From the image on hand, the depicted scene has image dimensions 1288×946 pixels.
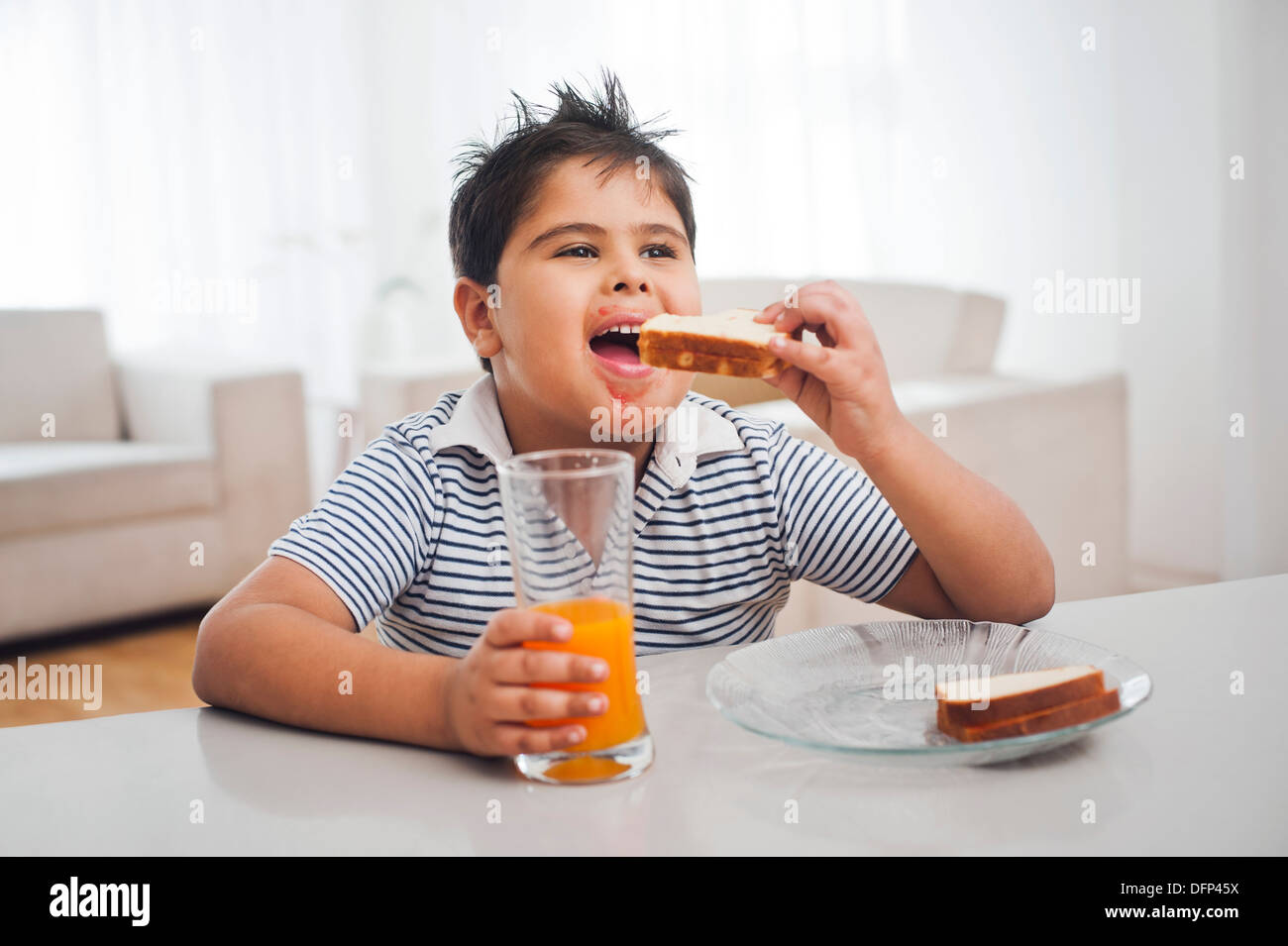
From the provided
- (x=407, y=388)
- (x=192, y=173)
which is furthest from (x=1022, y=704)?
(x=192, y=173)

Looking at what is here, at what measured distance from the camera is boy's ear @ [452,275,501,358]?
1187 millimetres

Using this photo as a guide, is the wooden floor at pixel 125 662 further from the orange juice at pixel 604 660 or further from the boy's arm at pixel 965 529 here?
the orange juice at pixel 604 660

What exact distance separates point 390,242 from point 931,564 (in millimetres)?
4089

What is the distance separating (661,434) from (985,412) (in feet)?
4.53

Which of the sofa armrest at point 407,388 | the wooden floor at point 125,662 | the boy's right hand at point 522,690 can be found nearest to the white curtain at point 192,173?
the wooden floor at point 125,662

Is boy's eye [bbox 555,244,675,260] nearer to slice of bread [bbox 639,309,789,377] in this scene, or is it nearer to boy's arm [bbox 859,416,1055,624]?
slice of bread [bbox 639,309,789,377]

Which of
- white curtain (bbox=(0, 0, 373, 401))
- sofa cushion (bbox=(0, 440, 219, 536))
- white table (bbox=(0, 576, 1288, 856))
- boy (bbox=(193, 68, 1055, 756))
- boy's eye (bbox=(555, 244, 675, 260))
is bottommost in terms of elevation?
sofa cushion (bbox=(0, 440, 219, 536))

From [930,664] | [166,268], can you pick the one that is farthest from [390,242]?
[930,664]

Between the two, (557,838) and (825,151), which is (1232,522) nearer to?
(825,151)

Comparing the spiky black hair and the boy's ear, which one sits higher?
the spiky black hair

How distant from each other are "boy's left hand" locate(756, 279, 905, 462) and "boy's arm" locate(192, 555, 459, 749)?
33 cm

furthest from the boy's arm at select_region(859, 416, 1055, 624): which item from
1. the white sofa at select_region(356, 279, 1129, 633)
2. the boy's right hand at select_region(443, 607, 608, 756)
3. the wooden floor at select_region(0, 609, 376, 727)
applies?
the wooden floor at select_region(0, 609, 376, 727)

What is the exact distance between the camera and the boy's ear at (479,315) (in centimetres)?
119
